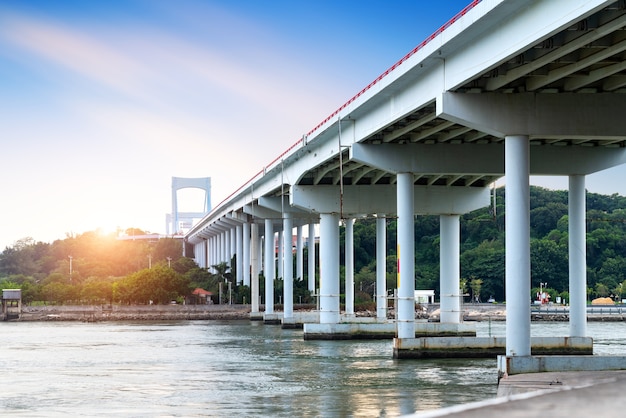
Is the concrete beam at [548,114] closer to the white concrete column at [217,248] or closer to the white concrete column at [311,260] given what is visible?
the white concrete column at [311,260]

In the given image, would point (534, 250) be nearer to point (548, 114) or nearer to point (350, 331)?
point (350, 331)

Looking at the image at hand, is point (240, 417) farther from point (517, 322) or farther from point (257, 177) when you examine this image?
point (257, 177)

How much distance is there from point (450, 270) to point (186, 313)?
72.1m

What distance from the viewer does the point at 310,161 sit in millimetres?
66188

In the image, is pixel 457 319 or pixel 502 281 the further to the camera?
pixel 502 281

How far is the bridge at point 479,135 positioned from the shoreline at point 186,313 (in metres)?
48.7

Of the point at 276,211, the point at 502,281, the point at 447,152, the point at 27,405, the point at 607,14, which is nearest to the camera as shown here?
the point at 607,14

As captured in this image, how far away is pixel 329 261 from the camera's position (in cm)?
7275

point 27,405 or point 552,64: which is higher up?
point 552,64

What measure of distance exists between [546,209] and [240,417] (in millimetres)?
142809

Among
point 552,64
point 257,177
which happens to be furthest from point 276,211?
point 552,64

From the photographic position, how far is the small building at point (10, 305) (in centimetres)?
13350

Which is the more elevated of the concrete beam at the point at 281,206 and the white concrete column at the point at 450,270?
the concrete beam at the point at 281,206

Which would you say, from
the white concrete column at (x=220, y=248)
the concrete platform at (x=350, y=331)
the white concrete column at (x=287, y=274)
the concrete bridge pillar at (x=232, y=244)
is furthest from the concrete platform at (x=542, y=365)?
the white concrete column at (x=220, y=248)
